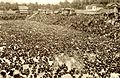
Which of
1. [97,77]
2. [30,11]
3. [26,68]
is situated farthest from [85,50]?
[30,11]

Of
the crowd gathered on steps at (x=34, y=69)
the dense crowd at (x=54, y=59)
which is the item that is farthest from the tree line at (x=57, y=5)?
the crowd gathered on steps at (x=34, y=69)

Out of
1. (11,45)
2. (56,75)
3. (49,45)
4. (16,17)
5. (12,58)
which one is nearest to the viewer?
(56,75)

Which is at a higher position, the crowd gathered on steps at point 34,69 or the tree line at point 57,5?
the tree line at point 57,5

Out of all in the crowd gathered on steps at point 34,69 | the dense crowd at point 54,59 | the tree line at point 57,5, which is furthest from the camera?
the tree line at point 57,5

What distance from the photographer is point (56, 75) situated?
10328 millimetres

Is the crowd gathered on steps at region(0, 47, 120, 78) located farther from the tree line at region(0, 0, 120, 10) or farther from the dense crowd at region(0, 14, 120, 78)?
the tree line at region(0, 0, 120, 10)

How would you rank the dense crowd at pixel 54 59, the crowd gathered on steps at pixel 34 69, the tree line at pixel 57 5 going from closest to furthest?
the crowd gathered on steps at pixel 34 69
the dense crowd at pixel 54 59
the tree line at pixel 57 5

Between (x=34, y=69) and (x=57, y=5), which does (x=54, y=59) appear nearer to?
(x=34, y=69)

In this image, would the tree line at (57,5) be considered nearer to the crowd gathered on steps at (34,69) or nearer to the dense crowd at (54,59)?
the dense crowd at (54,59)

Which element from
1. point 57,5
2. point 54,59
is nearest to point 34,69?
point 54,59

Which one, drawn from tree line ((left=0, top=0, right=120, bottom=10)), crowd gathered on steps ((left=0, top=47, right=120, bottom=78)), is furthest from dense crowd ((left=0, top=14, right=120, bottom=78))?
tree line ((left=0, top=0, right=120, bottom=10))

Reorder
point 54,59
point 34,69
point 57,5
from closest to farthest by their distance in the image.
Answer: point 34,69
point 54,59
point 57,5

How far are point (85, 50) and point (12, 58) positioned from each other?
5.99 m

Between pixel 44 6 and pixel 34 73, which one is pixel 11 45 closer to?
pixel 34 73
